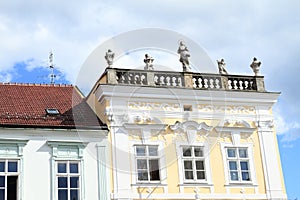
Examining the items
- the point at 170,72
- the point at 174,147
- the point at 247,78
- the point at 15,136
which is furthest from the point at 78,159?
the point at 247,78

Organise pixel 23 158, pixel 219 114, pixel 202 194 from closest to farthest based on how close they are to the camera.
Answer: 1. pixel 23 158
2. pixel 202 194
3. pixel 219 114

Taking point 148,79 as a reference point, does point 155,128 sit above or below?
below

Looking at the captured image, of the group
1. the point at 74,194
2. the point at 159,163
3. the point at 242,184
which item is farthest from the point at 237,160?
the point at 74,194

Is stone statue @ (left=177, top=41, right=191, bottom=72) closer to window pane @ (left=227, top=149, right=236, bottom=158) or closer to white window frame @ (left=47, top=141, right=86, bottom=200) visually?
window pane @ (left=227, top=149, right=236, bottom=158)

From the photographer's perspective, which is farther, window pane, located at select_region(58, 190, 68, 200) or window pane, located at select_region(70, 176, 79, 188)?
window pane, located at select_region(70, 176, 79, 188)

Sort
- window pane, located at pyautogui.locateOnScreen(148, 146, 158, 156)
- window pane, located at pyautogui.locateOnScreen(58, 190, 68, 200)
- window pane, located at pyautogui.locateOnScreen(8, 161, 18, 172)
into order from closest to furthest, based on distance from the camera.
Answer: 1. window pane, located at pyautogui.locateOnScreen(8, 161, 18, 172)
2. window pane, located at pyautogui.locateOnScreen(58, 190, 68, 200)
3. window pane, located at pyautogui.locateOnScreen(148, 146, 158, 156)

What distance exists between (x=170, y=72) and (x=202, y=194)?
485cm

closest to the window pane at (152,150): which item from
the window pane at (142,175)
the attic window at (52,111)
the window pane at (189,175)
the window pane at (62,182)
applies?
the window pane at (142,175)

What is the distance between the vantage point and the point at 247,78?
78.8ft

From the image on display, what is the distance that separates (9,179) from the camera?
20000mm

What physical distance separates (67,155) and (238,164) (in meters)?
6.44

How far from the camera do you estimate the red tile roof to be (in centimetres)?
2117

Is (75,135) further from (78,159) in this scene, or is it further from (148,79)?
(148,79)

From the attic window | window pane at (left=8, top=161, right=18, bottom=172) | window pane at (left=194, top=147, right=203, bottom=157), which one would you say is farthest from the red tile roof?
window pane at (left=194, top=147, right=203, bottom=157)
